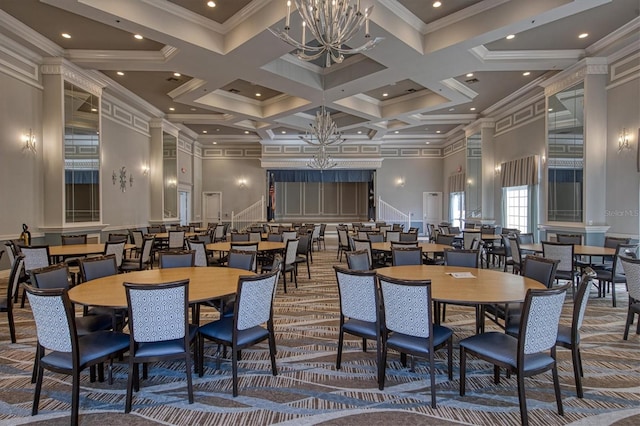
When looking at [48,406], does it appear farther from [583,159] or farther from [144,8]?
[583,159]

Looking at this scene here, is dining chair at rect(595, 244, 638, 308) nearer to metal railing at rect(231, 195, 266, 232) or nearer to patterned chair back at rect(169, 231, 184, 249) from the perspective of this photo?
patterned chair back at rect(169, 231, 184, 249)

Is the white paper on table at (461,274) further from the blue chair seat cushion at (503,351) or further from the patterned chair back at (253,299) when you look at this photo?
the patterned chair back at (253,299)

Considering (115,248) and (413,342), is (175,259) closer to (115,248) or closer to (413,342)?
(115,248)

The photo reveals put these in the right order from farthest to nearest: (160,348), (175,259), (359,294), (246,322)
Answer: (175,259), (359,294), (246,322), (160,348)

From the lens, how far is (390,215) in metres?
15.9

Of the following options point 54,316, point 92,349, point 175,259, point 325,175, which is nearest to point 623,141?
point 175,259

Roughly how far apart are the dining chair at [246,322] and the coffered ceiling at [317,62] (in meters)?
4.18

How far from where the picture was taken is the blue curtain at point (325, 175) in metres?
16.3

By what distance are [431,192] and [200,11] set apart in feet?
42.0

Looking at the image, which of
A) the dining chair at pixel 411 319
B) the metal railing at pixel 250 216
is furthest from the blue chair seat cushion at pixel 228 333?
the metal railing at pixel 250 216

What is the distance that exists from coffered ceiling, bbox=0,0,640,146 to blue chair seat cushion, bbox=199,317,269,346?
443cm

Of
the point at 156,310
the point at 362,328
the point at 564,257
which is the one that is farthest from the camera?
the point at 564,257

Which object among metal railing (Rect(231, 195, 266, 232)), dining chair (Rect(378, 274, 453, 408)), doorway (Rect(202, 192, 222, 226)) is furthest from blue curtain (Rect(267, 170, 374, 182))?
dining chair (Rect(378, 274, 453, 408))

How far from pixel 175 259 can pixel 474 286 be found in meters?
3.33
